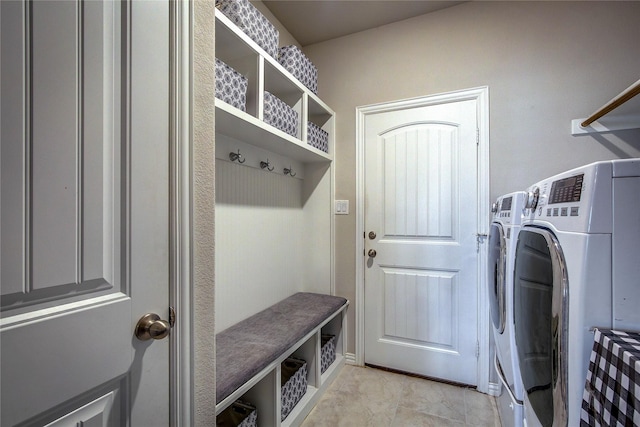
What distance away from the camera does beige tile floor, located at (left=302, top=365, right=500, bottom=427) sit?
1639mm

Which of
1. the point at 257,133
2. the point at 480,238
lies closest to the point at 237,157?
the point at 257,133

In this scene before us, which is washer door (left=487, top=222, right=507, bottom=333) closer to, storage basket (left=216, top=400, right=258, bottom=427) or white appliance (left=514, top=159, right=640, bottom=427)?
white appliance (left=514, top=159, right=640, bottom=427)

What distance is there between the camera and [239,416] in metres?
1.38

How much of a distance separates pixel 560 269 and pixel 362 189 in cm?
167

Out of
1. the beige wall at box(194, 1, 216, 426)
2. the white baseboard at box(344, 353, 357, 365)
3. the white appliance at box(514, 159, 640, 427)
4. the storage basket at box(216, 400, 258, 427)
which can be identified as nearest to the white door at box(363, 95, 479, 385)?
the white baseboard at box(344, 353, 357, 365)

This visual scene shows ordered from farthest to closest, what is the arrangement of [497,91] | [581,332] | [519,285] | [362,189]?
[362,189]
[497,91]
[519,285]
[581,332]

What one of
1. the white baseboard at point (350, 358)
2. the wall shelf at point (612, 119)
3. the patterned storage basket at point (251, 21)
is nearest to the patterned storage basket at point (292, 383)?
the white baseboard at point (350, 358)

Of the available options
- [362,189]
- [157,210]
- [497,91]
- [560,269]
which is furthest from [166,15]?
[497,91]

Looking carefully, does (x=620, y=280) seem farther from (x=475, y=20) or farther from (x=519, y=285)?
(x=475, y=20)

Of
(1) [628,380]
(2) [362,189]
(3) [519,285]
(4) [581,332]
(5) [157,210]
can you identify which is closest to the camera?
(1) [628,380]

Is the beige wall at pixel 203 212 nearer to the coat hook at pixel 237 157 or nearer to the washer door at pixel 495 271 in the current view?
the coat hook at pixel 237 157

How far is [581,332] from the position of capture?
22.1 inches

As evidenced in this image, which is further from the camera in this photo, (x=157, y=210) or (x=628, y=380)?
(x=157, y=210)

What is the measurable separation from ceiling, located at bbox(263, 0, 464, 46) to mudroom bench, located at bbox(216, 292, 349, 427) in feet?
6.85
